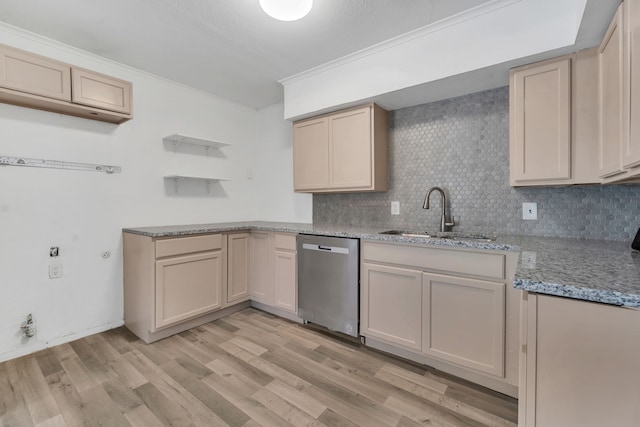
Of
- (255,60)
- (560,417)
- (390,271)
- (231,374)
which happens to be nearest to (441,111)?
(390,271)

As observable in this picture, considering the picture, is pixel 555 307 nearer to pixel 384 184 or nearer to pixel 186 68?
pixel 384 184

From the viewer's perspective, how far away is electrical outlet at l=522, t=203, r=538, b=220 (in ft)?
6.42

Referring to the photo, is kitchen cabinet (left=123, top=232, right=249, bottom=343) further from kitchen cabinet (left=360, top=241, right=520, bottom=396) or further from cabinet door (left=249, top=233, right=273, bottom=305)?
kitchen cabinet (left=360, top=241, right=520, bottom=396)

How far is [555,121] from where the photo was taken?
167 cm

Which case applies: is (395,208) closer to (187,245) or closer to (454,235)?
(454,235)

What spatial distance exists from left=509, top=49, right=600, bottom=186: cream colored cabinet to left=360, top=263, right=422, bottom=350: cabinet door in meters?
0.95

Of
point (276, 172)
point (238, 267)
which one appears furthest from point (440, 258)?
point (276, 172)

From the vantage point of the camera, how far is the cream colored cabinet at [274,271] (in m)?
2.60

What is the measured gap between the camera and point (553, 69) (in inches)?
65.7

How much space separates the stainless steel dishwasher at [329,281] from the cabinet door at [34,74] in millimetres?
2068

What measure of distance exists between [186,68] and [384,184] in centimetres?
213

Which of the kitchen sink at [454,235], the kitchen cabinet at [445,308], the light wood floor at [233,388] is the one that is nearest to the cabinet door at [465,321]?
the kitchen cabinet at [445,308]

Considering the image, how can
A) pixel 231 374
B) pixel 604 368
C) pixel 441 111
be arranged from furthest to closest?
pixel 441 111, pixel 231 374, pixel 604 368

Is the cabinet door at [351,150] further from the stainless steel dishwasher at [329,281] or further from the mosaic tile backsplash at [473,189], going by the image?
the stainless steel dishwasher at [329,281]
